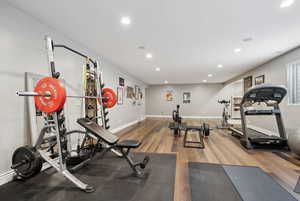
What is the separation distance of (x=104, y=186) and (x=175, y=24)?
2.89 metres

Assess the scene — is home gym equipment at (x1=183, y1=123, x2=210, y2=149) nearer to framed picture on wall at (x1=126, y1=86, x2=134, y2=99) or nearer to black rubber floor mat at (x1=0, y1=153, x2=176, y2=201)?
black rubber floor mat at (x1=0, y1=153, x2=176, y2=201)

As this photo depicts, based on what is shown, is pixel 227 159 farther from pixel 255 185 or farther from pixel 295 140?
pixel 295 140

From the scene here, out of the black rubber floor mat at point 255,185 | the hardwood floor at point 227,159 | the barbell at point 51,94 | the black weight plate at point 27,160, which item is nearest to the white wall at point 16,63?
the black weight plate at point 27,160

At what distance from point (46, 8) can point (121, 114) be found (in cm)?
414

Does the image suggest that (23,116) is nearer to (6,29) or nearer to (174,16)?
(6,29)

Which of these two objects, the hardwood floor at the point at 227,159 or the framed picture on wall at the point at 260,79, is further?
the framed picture on wall at the point at 260,79

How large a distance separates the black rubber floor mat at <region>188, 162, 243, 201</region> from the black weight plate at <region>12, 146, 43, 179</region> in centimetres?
224

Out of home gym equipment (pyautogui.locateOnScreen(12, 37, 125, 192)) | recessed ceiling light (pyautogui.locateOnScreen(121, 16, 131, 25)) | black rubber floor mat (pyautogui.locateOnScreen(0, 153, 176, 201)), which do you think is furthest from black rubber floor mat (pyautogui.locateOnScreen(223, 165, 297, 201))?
recessed ceiling light (pyautogui.locateOnScreen(121, 16, 131, 25))

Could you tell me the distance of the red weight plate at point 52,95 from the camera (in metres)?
1.59

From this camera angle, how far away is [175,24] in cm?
234

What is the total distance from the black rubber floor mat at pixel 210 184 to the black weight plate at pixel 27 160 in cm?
224

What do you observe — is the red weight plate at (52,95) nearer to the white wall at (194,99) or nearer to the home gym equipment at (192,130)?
the home gym equipment at (192,130)

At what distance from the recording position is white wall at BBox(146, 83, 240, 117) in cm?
942

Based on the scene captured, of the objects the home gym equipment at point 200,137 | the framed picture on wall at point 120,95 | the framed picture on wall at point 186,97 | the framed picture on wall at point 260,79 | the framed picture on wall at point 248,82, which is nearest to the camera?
the home gym equipment at point 200,137
